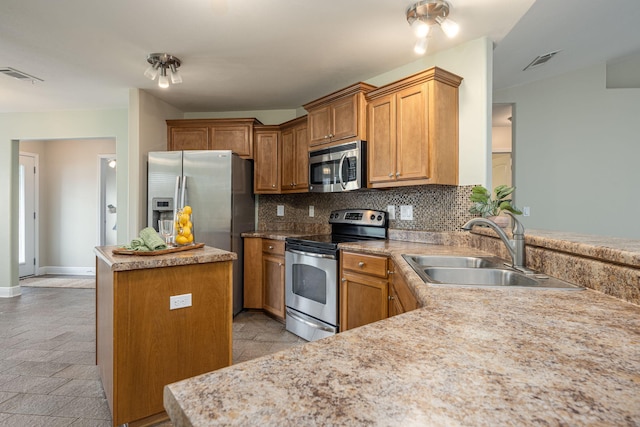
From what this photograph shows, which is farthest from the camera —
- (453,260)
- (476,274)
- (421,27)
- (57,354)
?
(57,354)

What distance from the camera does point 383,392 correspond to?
1.56 feet

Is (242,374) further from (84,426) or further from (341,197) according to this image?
(341,197)

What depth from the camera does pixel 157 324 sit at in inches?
69.3

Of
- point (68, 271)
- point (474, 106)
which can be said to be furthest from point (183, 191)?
point (68, 271)

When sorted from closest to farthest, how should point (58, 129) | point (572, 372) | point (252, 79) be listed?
point (572, 372), point (252, 79), point (58, 129)

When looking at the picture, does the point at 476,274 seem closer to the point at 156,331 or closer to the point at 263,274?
the point at 156,331

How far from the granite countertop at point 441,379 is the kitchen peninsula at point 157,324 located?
4.49 feet

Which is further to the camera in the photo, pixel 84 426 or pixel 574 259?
pixel 84 426

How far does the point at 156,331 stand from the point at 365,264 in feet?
4.50

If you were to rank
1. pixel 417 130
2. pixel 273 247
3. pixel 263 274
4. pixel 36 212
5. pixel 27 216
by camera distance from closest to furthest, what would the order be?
pixel 417 130
pixel 273 247
pixel 263 274
pixel 27 216
pixel 36 212

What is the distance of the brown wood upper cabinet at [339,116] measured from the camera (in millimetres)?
2912

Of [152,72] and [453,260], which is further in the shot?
[152,72]

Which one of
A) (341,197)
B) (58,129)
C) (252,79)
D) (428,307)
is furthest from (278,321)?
(58,129)

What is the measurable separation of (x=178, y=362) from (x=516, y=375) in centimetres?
176
